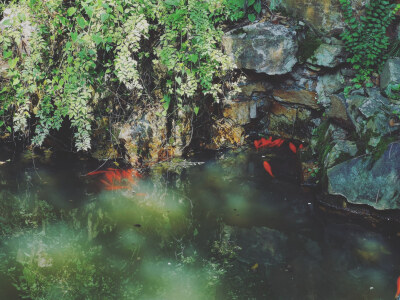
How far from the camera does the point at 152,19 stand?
530 centimetres

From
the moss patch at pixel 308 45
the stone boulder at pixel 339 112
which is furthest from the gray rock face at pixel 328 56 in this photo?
the stone boulder at pixel 339 112

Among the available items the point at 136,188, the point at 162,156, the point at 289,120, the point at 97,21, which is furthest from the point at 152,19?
the point at 289,120

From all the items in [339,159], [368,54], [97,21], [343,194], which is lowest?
[343,194]

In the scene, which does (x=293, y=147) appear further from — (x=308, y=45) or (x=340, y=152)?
(x=308, y=45)

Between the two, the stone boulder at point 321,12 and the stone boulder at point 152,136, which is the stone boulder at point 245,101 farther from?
the stone boulder at point 321,12

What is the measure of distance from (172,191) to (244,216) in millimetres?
1123

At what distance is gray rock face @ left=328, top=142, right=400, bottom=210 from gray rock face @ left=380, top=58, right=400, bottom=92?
1.00 m

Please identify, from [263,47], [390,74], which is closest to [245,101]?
[263,47]

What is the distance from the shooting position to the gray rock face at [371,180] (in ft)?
14.5

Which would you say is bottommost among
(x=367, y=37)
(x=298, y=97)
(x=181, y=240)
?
(x=181, y=240)

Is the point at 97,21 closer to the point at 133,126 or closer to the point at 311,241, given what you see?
the point at 133,126

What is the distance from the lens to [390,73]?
500 cm

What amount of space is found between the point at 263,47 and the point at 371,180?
2.71 meters

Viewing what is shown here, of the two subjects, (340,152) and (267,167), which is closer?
(340,152)
